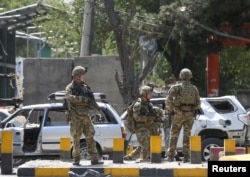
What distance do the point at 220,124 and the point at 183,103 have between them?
4.05m

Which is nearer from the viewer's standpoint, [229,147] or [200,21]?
[229,147]

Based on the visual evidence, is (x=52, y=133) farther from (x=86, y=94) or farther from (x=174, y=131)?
(x=86, y=94)

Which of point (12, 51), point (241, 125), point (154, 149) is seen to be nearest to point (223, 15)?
point (241, 125)

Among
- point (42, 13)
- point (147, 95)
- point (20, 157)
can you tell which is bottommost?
point (20, 157)

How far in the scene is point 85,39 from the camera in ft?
80.1

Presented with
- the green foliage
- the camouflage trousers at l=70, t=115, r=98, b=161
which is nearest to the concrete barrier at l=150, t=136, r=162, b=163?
the camouflage trousers at l=70, t=115, r=98, b=161

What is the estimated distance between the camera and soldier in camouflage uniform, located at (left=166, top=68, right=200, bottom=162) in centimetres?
1470

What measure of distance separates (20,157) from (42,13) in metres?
28.3

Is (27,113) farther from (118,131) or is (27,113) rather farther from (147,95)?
(147,95)

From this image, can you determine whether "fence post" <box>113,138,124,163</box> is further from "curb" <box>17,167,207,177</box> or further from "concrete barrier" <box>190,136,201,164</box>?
"concrete barrier" <box>190,136,201,164</box>

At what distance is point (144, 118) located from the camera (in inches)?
595

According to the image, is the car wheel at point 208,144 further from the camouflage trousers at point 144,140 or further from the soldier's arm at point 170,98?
the soldier's arm at point 170,98

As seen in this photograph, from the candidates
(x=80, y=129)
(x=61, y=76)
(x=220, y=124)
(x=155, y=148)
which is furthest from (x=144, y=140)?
(x=61, y=76)

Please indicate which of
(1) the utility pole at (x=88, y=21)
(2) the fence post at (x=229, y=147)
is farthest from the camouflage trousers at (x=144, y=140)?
(1) the utility pole at (x=88, y=21)
